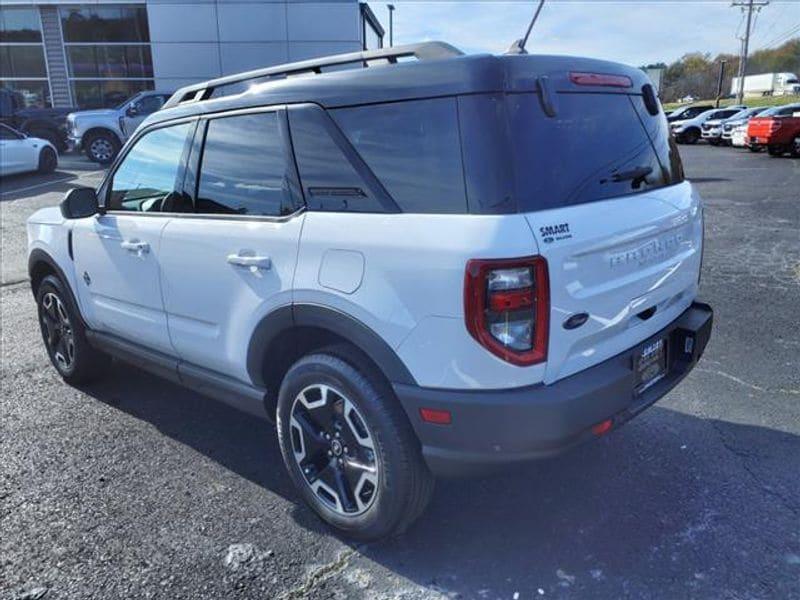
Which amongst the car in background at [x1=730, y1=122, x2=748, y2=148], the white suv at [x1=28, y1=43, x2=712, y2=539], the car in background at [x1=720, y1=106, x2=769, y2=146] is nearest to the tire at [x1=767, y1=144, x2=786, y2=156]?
the car in background at [x1=730, y1=122, x2=748, y2=148]

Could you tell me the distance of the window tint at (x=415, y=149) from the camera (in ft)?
7.72

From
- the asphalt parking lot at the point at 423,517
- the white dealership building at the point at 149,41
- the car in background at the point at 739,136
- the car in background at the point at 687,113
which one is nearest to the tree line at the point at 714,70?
the car in background at the point at 687,113

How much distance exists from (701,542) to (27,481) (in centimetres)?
324

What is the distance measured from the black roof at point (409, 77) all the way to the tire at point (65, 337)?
1.95 meters

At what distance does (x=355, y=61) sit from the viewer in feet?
9.35

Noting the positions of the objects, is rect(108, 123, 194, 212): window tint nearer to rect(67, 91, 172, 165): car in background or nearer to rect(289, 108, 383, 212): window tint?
rect(289, 108, 383, 212): window tint

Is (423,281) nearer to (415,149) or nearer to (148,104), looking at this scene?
(415,149)

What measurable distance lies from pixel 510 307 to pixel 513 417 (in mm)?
382

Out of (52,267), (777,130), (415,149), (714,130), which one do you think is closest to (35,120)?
(52,267)

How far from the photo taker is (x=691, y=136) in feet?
111

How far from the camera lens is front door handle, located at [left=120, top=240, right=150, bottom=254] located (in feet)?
11.7

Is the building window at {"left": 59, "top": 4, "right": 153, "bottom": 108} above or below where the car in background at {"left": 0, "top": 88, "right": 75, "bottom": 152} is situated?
above

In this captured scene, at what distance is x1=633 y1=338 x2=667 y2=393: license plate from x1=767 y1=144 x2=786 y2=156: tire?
23.8 m

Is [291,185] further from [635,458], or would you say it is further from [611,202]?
[635,458]
